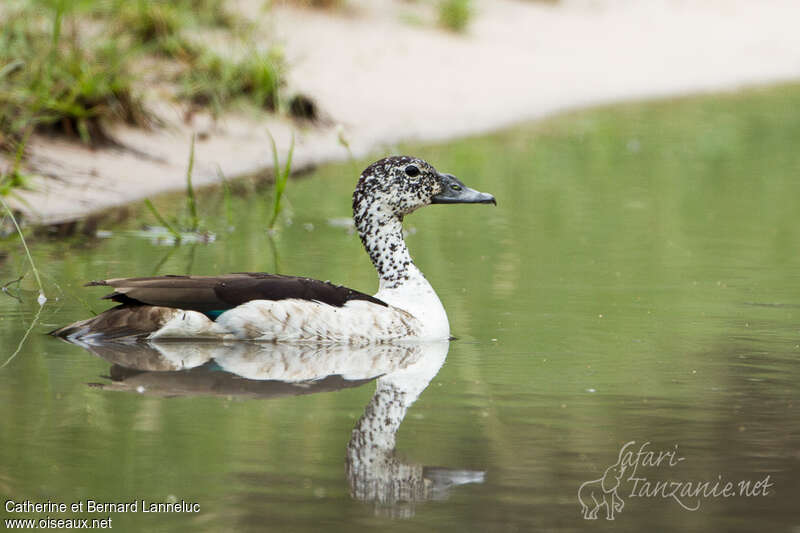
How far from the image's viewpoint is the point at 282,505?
5.58m

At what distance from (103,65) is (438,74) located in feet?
25.7

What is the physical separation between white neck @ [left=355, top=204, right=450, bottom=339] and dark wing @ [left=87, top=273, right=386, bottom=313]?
62cm

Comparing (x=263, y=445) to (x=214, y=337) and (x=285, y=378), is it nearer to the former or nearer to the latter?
(x=285, y=378)

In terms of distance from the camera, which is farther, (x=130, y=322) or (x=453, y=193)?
(x=453, y=193)

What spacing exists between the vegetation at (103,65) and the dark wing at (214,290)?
5884mm

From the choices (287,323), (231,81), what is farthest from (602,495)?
(231,81)

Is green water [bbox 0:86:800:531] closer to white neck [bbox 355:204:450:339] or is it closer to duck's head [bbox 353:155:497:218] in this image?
white neck [bbox 355:204:450:339]

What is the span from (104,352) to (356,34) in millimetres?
16509

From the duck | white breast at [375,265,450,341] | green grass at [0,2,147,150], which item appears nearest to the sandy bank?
green grass at [0,2,147,150]

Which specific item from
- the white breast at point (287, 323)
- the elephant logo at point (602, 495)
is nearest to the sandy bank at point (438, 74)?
the white breast at point (287, 323)

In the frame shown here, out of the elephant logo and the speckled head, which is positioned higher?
the elephant logo

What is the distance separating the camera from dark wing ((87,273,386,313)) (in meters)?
8.30

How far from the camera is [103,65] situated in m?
16.2

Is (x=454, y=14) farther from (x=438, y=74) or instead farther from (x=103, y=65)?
(x=103, y=65)
